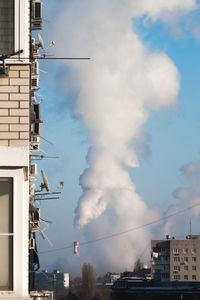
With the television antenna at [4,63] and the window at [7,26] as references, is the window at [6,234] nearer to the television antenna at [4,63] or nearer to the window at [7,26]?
the television antenna at [4,63]

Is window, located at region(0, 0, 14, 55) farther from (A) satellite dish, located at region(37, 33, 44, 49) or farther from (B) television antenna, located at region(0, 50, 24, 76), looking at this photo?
(A) satellite dish, located at region(37, 33, 44, 49)


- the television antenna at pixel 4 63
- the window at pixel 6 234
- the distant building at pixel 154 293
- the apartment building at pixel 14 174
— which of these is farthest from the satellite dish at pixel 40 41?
the distant building at pixel 154 293

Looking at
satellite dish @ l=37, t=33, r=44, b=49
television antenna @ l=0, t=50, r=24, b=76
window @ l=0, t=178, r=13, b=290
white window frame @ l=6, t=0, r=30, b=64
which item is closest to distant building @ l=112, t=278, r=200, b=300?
satellite dish @ l=37, t=33, r=44, b=49

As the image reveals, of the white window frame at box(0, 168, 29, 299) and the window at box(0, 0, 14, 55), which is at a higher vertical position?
the window at box(0, 0, 14, 55)

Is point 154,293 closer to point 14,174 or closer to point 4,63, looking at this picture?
point 14,174

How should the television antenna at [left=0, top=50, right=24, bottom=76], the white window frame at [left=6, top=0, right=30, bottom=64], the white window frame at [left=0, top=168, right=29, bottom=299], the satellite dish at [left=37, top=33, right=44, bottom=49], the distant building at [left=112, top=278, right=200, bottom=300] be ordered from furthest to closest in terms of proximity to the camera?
the distant building at [left=112, top=278, right=200, bottom=300], the satellite dish at [left=37, top=33, right=44, bottom=49], the white window frame at [left=6, top=0, right=30, bottom=64], the television antenna at [left=0, top=50, right=24, bottom=76], the white window frame at [left=0, top=168, right=29, bottom=299]

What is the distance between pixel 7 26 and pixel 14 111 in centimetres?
125

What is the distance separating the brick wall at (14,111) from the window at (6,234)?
505 millimetres

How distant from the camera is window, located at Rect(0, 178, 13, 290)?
1115 cm

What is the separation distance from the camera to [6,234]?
36.6 feet

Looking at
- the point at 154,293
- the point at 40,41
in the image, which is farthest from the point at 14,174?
the point at 154,293

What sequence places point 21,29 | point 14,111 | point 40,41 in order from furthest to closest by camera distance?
point 40,41
point 21,29
point 14,111

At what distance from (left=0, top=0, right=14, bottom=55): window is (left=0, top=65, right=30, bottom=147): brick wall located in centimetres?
49

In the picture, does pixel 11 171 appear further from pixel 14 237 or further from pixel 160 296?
pixel 160 296
